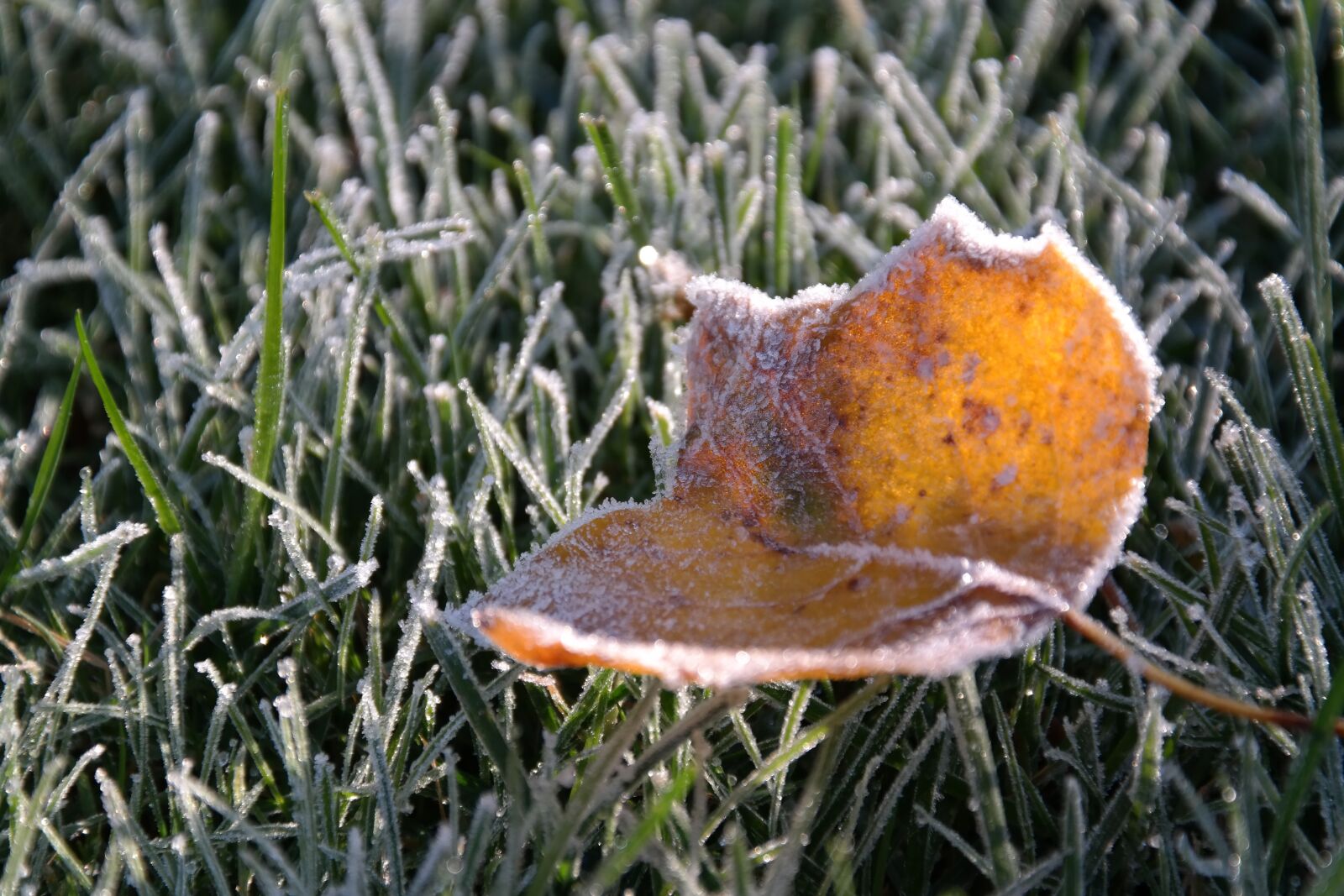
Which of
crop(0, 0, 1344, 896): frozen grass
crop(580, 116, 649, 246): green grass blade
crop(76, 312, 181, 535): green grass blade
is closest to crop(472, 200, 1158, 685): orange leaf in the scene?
crop(0, 0, 1344, 896): frozen grass

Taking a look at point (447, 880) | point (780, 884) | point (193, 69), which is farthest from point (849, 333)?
point (193, 69)

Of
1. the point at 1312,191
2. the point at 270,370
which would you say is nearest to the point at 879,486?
the point at 270,370

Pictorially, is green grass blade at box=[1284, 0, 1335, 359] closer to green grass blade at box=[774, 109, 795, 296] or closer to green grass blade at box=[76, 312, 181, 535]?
green grass blade at box=[774, 109, 795, 296]

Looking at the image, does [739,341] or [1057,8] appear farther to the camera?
[1057,8]

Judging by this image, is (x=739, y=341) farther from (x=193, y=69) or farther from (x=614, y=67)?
(x=193, y=69)

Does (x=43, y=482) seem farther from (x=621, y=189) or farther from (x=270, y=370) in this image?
(x=621, y=189)
